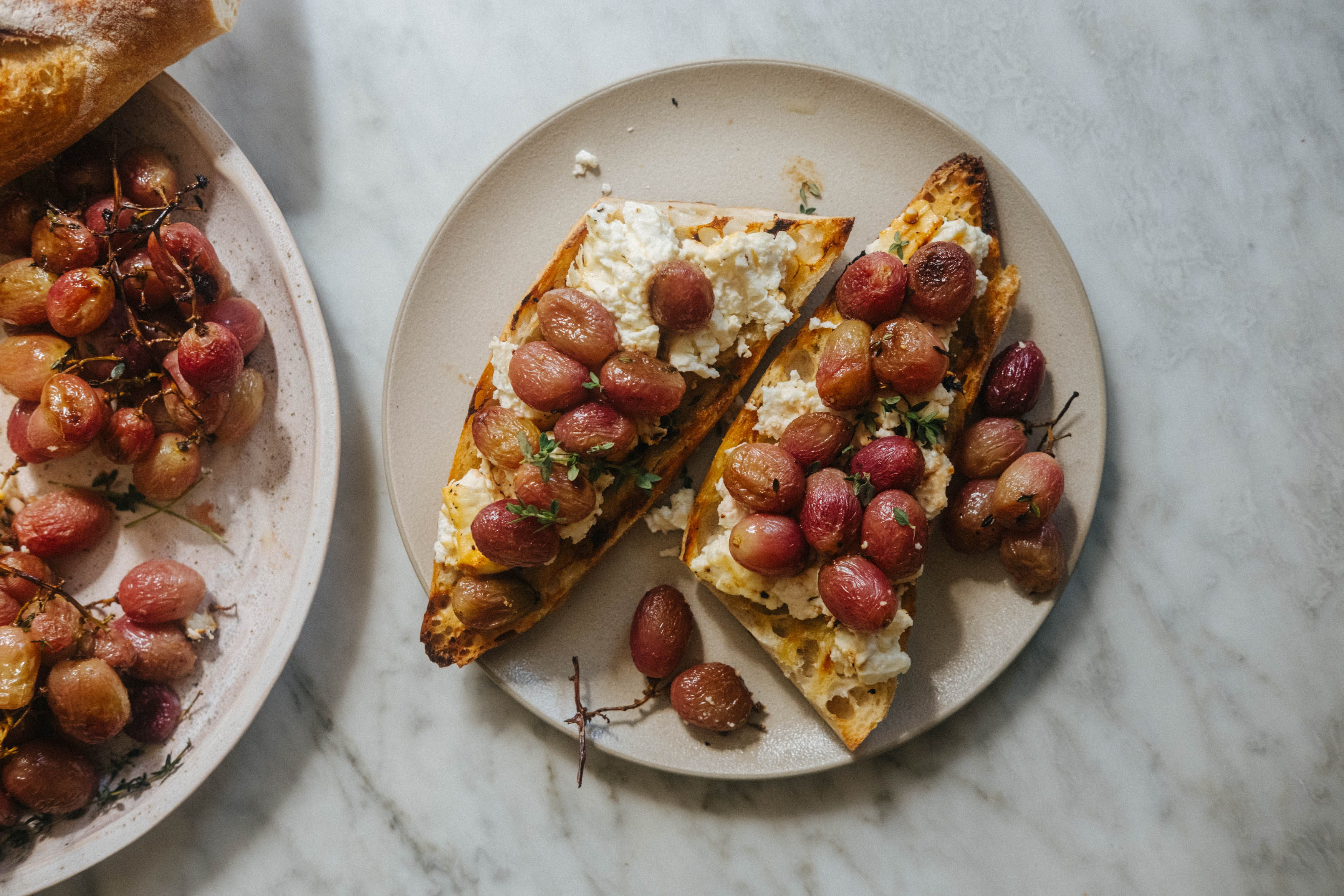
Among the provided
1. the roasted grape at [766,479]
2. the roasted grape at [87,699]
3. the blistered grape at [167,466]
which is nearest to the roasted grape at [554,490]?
the roasted grape at [766,479]

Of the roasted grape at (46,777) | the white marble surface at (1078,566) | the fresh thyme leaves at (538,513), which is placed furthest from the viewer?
the white marble surface at (1078,566)

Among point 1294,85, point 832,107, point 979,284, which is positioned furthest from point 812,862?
point 1294,85

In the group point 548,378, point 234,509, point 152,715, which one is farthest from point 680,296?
point 152,715

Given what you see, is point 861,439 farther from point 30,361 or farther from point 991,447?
point 30,361

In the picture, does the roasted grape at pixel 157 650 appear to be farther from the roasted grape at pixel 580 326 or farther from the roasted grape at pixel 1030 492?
the roasted grape at pixel 1030 492

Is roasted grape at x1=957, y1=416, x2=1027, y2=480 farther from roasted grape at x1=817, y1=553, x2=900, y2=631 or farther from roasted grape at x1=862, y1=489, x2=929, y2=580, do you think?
roasted grape at x1=817, y1=553, x2=900, y2=631

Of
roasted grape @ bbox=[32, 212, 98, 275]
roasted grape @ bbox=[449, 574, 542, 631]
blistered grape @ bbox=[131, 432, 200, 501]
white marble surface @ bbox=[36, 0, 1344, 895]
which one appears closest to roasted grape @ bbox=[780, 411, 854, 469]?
roasted grape @ bbox=[449, 574, 542, 631]
